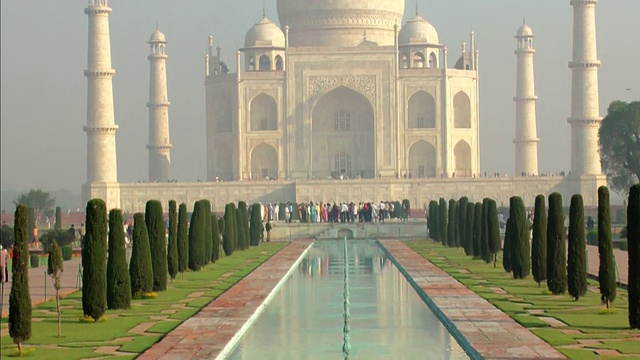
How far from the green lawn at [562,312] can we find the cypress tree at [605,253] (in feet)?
0.59

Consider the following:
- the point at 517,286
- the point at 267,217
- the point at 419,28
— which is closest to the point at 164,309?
the point at 517,286

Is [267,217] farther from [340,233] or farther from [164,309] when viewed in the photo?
[164,309]

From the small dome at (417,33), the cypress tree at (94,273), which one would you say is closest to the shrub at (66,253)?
the cypress tree at (94,273)

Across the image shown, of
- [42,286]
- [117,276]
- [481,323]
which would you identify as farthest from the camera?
[42,286]

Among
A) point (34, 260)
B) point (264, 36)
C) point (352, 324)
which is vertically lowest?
point (352, 324)

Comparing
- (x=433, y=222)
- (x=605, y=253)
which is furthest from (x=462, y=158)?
(x=605, y=253)

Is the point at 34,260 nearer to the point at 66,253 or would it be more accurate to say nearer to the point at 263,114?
the point at 66,253

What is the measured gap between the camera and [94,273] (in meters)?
10.9

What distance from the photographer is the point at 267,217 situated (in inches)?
1247

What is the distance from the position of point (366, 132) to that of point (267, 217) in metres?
8.71

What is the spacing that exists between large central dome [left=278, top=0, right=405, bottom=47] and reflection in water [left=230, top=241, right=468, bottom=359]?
24602 millimetres

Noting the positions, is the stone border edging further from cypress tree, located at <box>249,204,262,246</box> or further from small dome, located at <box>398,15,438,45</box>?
small dome, located at <box>398,15,438,45</box>

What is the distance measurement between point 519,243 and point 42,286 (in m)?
5.47

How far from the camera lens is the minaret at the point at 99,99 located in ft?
115
